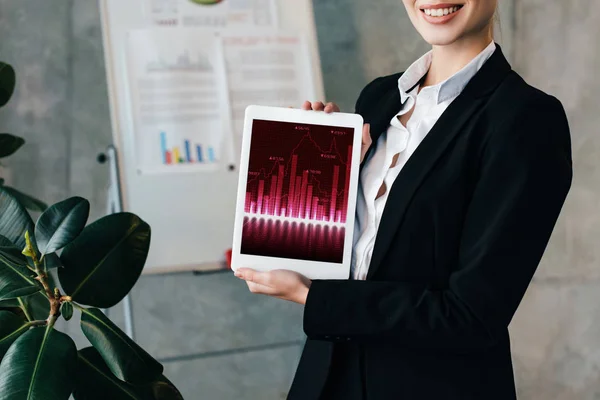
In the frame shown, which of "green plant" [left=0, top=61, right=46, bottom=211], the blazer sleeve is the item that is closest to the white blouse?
the blazer sleeve

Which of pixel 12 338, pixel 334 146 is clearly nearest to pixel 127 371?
pixel 12 338

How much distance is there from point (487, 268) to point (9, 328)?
2.44 feet

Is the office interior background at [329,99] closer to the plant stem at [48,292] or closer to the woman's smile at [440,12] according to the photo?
the plant stem at [48,292]

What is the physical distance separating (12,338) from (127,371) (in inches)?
7.5

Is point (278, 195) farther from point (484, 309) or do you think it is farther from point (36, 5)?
point (36, 5)

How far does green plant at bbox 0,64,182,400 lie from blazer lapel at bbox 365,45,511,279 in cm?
43

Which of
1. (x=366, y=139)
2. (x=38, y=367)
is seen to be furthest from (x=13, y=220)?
(x=366, y=139)

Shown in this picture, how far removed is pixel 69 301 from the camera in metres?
1.17

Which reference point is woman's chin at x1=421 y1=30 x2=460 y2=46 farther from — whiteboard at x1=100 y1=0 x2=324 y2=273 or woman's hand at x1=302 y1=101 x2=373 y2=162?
→ whiteboard at x1=100 y1=0 x2=324 y2=273

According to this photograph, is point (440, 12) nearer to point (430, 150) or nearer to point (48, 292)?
point (430, 150)

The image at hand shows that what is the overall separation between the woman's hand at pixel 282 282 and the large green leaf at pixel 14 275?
349 millimetres

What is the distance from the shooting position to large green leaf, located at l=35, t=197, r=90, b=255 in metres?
1.15

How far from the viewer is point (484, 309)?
0.95 metres

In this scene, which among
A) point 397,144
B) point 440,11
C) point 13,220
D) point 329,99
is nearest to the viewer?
point 440,11
